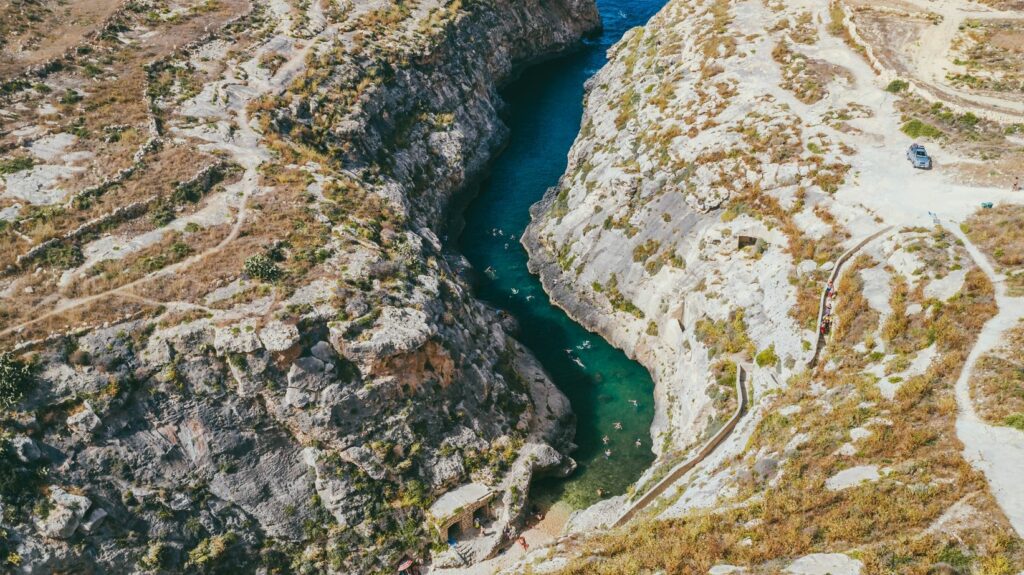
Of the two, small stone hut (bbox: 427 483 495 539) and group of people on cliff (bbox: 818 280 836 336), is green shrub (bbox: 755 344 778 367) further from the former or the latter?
small stone hut (bbox: 427 483 495 539)

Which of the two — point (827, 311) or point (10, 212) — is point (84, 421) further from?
point (827, 311)

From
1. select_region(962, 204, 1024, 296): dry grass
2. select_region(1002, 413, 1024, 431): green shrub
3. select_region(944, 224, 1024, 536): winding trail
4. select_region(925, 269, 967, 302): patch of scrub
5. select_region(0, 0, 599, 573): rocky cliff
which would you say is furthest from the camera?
select_region(0, 0, 599, 573): rocky cliff

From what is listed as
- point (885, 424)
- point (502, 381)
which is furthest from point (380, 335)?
point (885, 424)

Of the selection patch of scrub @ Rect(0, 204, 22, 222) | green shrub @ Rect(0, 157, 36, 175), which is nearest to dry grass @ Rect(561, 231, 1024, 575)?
patch of scrub @ Rect(0, 204, 22, 222)

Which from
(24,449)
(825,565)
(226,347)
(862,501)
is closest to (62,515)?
(24,449)

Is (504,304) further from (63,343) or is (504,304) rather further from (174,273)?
(63,343)

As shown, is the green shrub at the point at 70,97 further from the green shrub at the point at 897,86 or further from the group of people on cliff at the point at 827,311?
the green shrub at the point at 897,86

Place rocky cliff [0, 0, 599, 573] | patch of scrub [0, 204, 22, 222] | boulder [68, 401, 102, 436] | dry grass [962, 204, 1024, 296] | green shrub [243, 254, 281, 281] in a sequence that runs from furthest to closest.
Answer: patch of scrub [0, 204, 22, 222], green shrub [243, 254, 281, 281], rocky cliff [0, 0, 599, 573], boulder [68, 401, 102, 436], dry grass [962, 204, 1024, 296]
